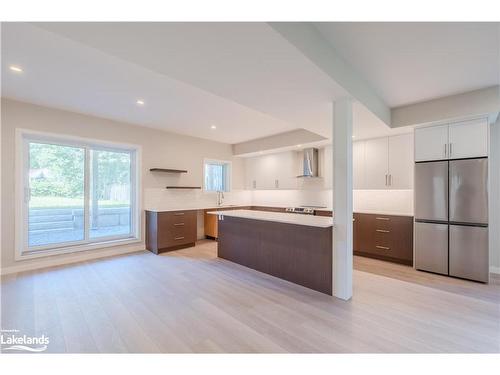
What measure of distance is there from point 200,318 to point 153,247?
109 inches

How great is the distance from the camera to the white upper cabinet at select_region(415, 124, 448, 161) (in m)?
3.29

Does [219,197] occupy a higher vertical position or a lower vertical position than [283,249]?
higher

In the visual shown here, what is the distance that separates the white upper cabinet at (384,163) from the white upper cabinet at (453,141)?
0.48 m

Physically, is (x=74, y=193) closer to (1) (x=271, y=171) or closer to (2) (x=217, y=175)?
(2) (x=217, y=175)

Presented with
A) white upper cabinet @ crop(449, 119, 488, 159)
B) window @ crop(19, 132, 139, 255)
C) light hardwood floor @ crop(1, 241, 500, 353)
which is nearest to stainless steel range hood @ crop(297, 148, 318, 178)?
white upper cabinet @ crop(449, 119, 488, 159)

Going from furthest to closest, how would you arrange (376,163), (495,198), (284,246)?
(376,163) → (495,198) → (284,246)

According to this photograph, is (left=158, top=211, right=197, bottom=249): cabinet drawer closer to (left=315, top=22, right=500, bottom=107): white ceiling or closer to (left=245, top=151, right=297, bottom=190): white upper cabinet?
(left=245, top=151, right=297, bottom=190): white upper cabinet

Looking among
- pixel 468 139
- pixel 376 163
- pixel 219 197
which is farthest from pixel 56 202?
pixel 468 139

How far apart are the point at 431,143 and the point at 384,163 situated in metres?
0.89

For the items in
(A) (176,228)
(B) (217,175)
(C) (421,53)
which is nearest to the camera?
(C) (421,53)

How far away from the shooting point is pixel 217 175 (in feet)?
21.1
